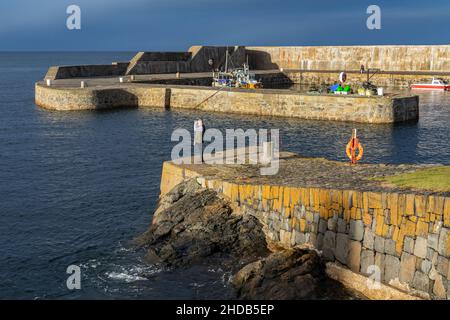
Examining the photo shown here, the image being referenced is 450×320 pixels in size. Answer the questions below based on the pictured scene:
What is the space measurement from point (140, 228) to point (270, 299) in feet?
25.8

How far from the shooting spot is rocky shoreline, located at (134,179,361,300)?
49.2ft

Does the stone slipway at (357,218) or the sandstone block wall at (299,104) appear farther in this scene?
the sandstone block wall at (299,104)

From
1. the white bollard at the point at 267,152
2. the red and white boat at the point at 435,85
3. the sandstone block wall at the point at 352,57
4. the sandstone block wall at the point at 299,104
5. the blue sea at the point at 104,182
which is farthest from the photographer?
the sandstone block wall at the point at 352,57

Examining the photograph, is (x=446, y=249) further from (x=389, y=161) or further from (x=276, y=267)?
(x=389, y=161)

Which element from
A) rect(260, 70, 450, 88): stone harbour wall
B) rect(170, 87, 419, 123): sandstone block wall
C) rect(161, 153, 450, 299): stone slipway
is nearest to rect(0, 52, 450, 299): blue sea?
rect(170, 87, 419, 123): sandstone block wall

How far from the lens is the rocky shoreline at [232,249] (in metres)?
15.0

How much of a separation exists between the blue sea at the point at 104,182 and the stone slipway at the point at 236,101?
1.50 metres

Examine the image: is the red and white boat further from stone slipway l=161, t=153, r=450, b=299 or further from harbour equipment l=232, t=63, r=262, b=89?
stone slipway l=161, t=153, r=450, b=299

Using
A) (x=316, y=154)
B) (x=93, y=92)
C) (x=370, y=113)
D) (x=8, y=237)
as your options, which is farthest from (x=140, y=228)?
(x=93, y=92)

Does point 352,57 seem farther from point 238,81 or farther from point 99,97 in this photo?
point 99,97

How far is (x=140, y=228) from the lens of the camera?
21172 mm

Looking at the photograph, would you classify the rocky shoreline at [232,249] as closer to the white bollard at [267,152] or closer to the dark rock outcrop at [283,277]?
the dark rock outcrop at [283,277]

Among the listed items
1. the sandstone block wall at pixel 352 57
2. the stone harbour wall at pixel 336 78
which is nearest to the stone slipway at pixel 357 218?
the stone harbour wall at pixel 336 78

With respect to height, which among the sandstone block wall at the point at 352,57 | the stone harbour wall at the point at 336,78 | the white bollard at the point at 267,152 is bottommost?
the white bollard at the point at 267,152
